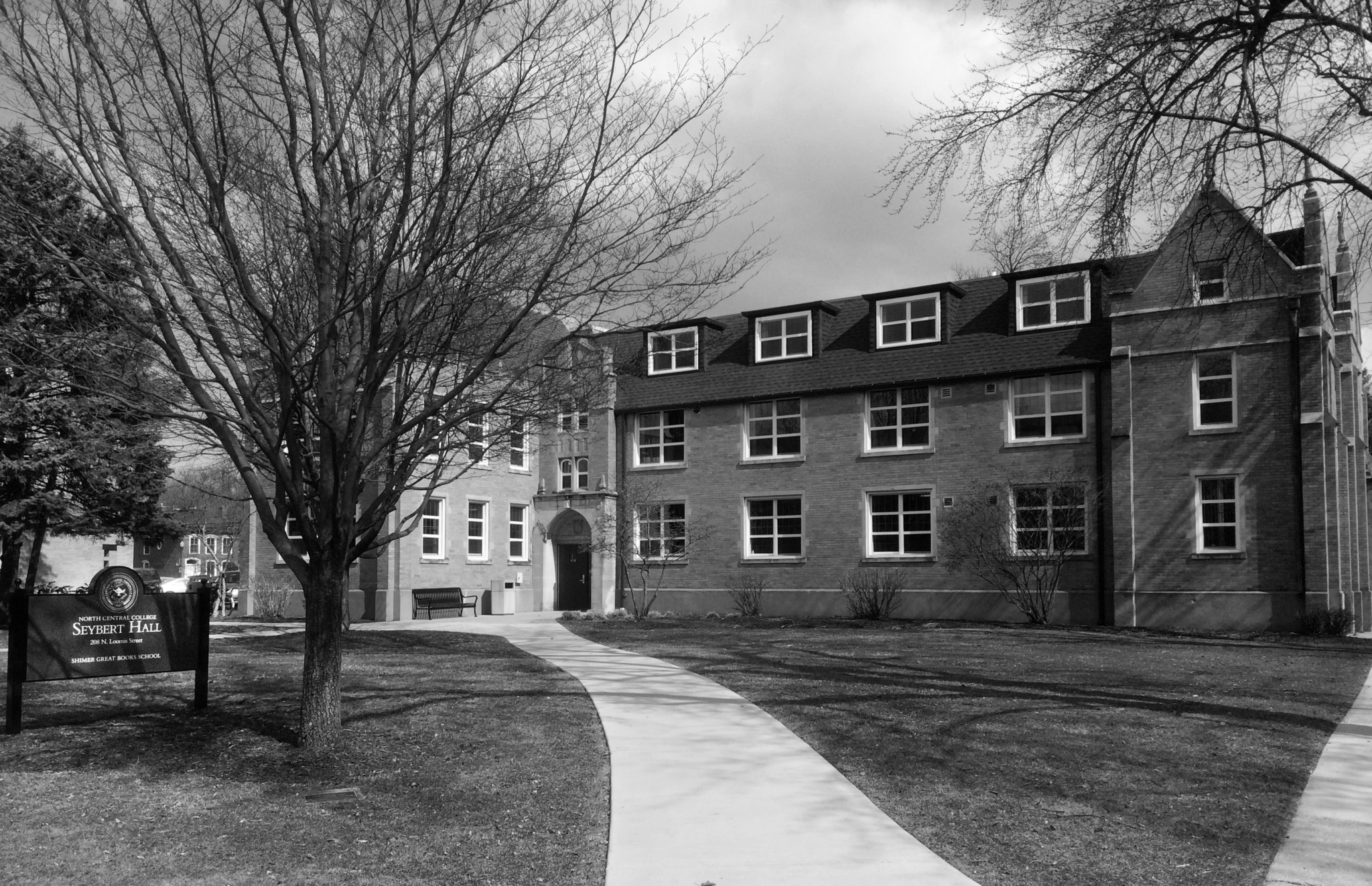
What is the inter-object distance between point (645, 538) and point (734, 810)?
2569cm

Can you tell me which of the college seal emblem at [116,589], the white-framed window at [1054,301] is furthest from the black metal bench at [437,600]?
the college seal emblem at [116,589]

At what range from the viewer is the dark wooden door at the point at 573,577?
117 feet

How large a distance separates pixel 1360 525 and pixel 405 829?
1188 inches

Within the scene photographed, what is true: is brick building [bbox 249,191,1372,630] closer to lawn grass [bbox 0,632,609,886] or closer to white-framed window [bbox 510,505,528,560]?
white-framed window [bbox 510,505,528,560]

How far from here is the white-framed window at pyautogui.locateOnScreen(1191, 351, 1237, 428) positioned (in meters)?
26.2

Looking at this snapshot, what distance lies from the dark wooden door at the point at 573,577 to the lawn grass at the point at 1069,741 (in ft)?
57.9


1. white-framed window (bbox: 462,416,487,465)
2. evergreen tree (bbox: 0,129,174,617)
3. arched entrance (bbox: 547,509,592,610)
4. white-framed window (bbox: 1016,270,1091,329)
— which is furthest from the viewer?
arched entrance (bbox: 547,509,592,610)

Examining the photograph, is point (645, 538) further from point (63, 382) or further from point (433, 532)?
point (63, 382)

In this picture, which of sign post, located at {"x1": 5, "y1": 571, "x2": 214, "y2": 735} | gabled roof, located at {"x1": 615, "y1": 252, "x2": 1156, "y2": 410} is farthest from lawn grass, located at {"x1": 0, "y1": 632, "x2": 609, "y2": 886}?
gabled roof, located at {"x1": 615, "y1": 252, "x2": 1156, "y2": 410}

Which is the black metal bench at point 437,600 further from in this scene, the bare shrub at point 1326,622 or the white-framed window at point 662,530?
the bare shrub at point 1326,622

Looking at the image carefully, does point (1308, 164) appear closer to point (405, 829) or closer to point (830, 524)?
point (405, 829)

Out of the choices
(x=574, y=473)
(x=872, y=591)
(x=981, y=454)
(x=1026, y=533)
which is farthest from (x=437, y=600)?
(x=1026, y=533)

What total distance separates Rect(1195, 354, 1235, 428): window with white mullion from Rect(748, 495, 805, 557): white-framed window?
10.8 meters

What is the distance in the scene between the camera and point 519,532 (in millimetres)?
36188
